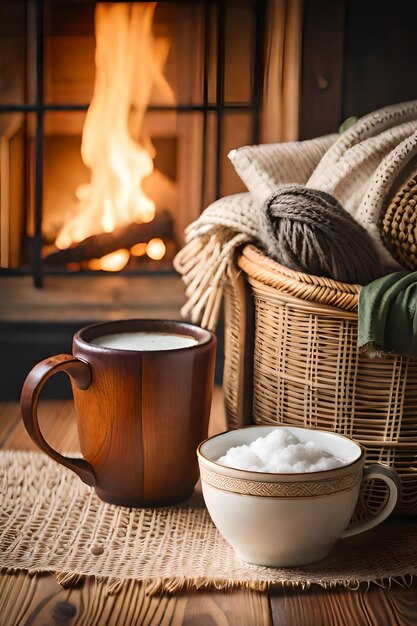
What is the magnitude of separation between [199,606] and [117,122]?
103 centimetres

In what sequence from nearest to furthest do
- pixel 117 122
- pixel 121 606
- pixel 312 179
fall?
pixel 121 606, pixel 312 179, pixel 117 122

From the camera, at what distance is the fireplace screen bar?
1508 millimetres

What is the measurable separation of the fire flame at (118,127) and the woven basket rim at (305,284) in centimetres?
64

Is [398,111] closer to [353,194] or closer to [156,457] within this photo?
[353,194]

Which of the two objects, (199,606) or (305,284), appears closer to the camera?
(199,606)

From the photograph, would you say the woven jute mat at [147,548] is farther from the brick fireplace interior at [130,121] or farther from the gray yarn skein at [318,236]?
the brick fireplace interior at [130,121]

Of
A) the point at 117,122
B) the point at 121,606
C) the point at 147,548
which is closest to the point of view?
the point at 121,606

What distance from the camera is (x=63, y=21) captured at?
151cm

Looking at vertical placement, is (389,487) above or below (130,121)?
below

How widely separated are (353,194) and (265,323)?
183 mm

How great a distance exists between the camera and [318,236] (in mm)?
882

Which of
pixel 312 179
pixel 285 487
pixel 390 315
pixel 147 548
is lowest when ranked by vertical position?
pixel 147 548

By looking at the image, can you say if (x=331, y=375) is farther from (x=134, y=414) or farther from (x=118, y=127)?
(x=118, y=127)

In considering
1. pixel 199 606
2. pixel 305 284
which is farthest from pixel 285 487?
pixel 305 284
